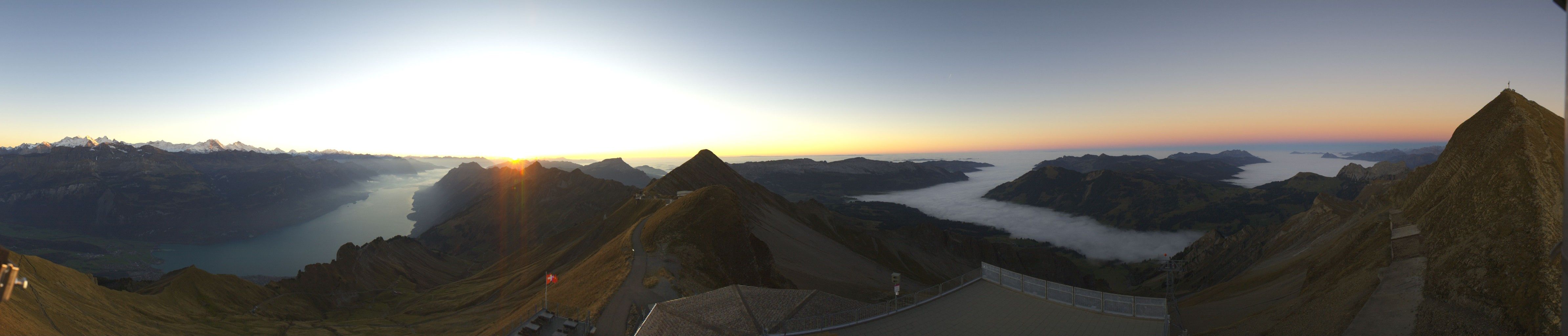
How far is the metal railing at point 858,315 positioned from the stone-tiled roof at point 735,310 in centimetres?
63

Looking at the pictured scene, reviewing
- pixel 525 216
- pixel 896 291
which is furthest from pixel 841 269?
pixel 525 216

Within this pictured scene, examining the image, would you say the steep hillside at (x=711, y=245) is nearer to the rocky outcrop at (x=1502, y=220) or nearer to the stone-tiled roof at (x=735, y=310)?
the stone-tiled roof at (x=735, y=310)

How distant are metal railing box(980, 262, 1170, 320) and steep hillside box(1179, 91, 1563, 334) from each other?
9462 millimetres

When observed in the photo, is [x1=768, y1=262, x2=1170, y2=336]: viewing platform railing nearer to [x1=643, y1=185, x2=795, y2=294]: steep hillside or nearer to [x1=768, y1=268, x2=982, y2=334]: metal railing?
[x1=768, y1=268, x2=982, y2=334]: metal railing

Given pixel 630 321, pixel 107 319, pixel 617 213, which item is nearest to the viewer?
pixel 630 321

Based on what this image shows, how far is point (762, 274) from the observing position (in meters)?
56.6

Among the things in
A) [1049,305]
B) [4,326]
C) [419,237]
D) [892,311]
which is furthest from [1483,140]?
[419,237]

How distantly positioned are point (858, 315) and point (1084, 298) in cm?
1430

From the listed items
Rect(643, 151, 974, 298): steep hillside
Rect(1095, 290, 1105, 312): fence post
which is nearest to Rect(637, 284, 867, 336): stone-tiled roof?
Rect(1095, 290, 1105, 312): fence post

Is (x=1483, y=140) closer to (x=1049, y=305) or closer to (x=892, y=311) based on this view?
(x=1049, y=305)

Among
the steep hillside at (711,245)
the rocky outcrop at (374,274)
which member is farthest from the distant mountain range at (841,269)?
the rocky outcrop at (374,274)

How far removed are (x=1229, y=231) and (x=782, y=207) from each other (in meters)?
182

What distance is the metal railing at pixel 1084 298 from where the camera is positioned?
29.8m

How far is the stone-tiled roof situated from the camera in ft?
91.5
